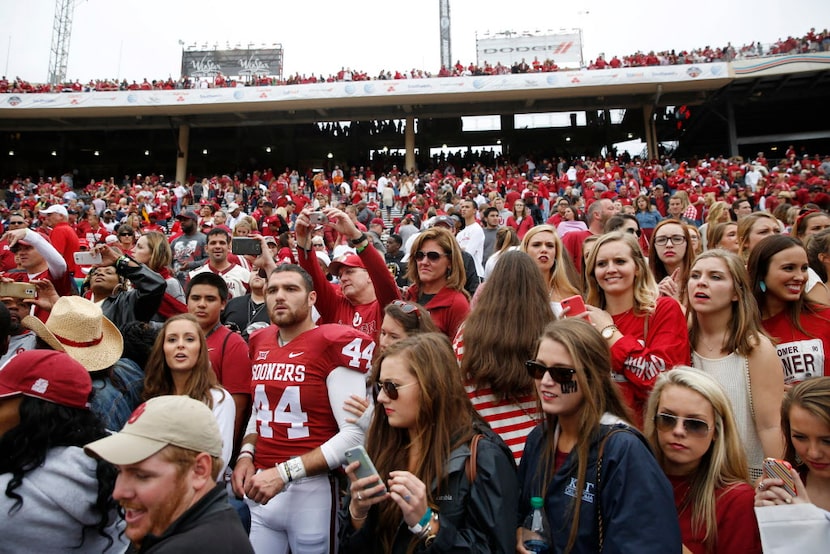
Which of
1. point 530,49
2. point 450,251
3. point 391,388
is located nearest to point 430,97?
point 530,49

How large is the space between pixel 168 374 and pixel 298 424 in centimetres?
82

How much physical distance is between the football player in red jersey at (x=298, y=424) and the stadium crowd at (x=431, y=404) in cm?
1

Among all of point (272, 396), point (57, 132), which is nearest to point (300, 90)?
point (57, 132)

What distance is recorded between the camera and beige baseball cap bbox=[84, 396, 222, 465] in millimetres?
1762

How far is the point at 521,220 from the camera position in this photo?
31.8ft

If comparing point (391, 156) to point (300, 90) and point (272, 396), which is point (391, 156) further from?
point (272, 396)

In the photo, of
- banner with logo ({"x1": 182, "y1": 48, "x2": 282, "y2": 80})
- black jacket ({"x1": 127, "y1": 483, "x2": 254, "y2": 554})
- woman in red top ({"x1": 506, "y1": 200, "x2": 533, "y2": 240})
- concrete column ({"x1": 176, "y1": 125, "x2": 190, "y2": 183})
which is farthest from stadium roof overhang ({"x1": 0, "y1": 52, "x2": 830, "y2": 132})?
black jacket ({"x1": 127, "y1": 483, "x2": 254, "y2": 554})

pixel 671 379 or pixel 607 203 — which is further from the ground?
pixel 607 203

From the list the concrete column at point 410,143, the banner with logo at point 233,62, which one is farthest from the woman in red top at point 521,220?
the banner with logo at point 233,62

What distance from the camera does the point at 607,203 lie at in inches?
250

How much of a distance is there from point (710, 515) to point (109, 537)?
7.40ft

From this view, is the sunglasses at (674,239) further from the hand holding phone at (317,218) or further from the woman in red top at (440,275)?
the hand holding phone at (317,218)

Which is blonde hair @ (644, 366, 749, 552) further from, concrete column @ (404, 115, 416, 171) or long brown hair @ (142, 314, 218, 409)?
concrete column @ (404, 115, 416, 171)

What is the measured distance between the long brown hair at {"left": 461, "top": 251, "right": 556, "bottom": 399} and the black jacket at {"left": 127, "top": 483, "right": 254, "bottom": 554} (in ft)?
3.94
